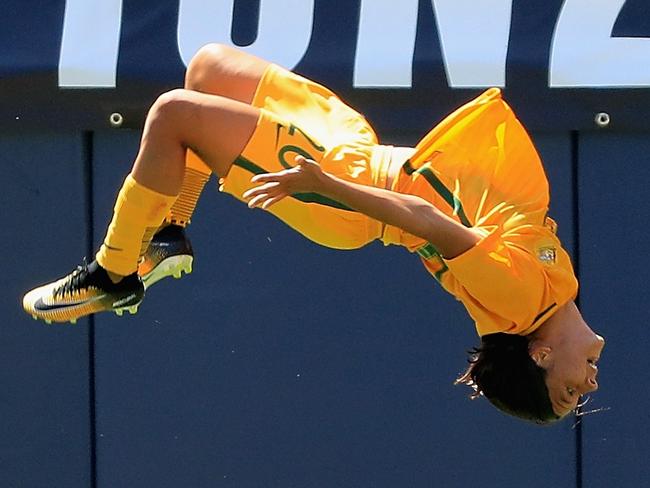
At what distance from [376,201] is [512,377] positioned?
663 millimetres

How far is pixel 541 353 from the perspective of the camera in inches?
127

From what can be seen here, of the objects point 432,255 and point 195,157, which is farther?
point 195,157

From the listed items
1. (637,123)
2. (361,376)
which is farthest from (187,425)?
(637,123)

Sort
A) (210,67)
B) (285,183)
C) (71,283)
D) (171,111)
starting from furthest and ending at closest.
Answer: (71,283) < (210,67) < (171,111) < (285,183)

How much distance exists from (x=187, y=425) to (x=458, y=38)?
1532mm

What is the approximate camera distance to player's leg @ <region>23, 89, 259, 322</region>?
10.1 ft

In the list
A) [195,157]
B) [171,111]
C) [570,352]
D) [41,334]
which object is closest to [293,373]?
[41,334]

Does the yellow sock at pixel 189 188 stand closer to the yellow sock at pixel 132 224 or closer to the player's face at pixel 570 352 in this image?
the yellow sock at pixel 132 224

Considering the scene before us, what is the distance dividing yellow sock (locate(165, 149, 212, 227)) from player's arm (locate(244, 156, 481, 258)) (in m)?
0.48

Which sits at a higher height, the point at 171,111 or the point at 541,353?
the point at 171,111

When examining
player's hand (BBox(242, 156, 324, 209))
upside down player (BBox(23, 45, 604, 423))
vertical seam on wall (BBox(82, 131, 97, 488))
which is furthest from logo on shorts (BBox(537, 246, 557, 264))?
vertical seam on wall (BBox(82, 131, 97, 488))

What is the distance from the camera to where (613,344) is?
4.45 m

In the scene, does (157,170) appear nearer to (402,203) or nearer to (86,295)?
(86,295)

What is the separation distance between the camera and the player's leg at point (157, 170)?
121 inches
